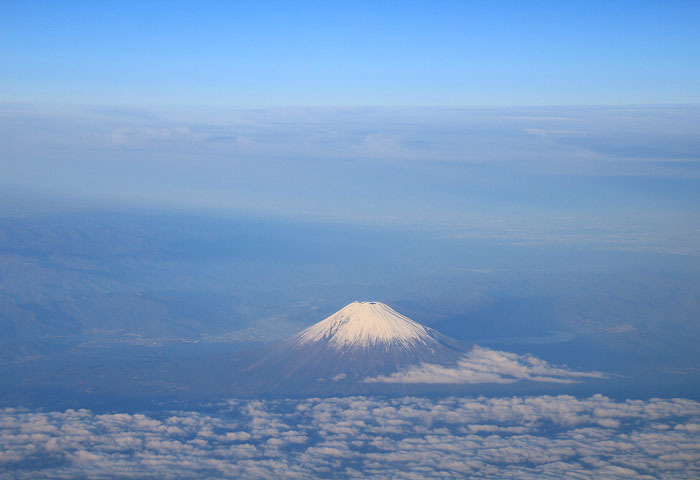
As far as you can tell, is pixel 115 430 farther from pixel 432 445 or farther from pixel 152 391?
pixel 432 445

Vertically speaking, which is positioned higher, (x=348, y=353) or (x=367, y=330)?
(x=367, y=330)

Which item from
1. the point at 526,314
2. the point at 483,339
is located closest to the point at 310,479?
the point at 483,339

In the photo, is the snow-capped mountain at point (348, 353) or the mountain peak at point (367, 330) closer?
the snow-capped mountain at point (348, 353)

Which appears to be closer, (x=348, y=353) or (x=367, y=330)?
(x=348, y=353)

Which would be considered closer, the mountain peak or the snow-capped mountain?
the snow-capped mountain
